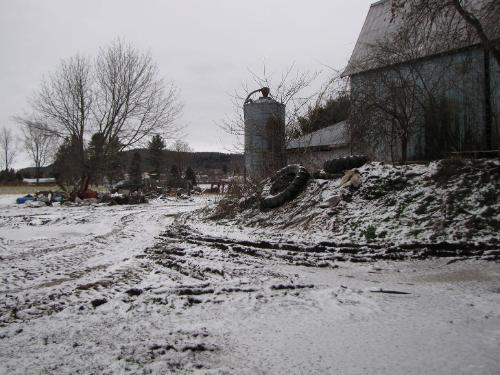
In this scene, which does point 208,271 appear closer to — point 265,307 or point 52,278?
point 265,307

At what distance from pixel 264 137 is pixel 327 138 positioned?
4.67 metres

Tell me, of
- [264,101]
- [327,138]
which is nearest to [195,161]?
[327,138]

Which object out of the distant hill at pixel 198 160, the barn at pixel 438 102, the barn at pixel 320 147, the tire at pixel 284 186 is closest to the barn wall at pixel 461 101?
the barn at pixel 438 102

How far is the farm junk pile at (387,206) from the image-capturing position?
19.9 ft

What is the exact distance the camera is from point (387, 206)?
7324mm

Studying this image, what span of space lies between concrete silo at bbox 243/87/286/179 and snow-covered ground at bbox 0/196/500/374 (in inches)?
308

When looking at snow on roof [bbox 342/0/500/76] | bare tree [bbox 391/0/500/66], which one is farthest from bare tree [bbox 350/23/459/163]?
bare tree [bbox 391/0/500/66]

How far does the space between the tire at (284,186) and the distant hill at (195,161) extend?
2889 millimetres

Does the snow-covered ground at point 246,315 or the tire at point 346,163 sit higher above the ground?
the tire at point 346,163

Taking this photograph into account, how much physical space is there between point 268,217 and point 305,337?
6.24 meters

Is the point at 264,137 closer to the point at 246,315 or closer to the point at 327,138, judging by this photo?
the point at 327,138

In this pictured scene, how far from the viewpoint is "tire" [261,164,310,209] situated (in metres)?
9.48

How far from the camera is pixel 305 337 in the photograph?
2785 millimetres

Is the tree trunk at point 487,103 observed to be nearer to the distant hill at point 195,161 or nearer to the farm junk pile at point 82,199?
the distant hill at point 195,161
